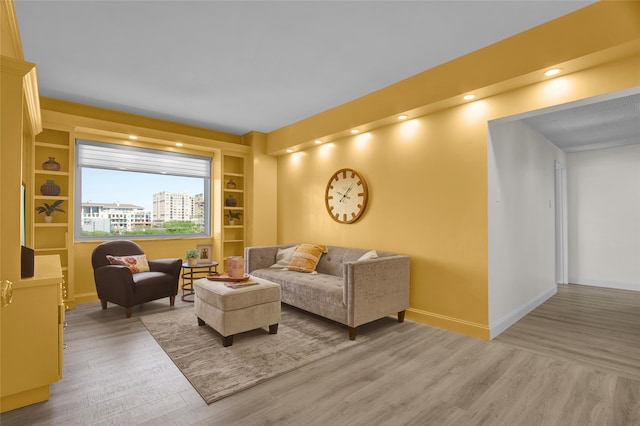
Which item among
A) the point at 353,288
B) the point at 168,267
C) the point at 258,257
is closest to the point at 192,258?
the point at 168,267

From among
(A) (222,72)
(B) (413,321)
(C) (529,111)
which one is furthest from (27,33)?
(B) (413,321)

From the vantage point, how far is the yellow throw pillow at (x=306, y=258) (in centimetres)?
442

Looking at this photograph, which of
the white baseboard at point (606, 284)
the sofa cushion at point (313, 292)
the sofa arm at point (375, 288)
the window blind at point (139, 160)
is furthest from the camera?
the white baseboard at point (606, 284)

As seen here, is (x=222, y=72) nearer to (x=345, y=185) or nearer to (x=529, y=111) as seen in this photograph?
(x=345, y=185)

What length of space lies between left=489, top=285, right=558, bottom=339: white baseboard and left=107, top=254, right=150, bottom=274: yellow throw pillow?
4350 mm

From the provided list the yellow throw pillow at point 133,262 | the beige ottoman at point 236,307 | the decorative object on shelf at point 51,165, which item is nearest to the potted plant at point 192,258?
the yellow throw pillow at point 133,262

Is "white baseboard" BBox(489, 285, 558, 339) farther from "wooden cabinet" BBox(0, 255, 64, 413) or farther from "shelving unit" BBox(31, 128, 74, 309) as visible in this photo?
"shelving unit" BBox(31, 128, 74, 309)

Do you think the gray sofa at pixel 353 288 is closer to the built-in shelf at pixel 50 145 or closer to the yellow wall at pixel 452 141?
the yellow wall at pixel 452 141

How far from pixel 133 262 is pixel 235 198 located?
85.7 inches

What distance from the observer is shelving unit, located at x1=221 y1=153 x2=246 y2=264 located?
5.83 m

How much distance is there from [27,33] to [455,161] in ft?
13.8

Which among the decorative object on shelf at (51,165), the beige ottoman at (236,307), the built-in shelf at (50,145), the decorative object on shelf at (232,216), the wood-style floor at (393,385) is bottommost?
the wood-style floor at (393,385)

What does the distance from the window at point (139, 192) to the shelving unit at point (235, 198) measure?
370 mm

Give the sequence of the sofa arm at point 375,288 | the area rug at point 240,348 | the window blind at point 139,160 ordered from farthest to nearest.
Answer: the window blind at point 139,160 → the sofa arm at point 375,288 → the area rug at point 240,348
